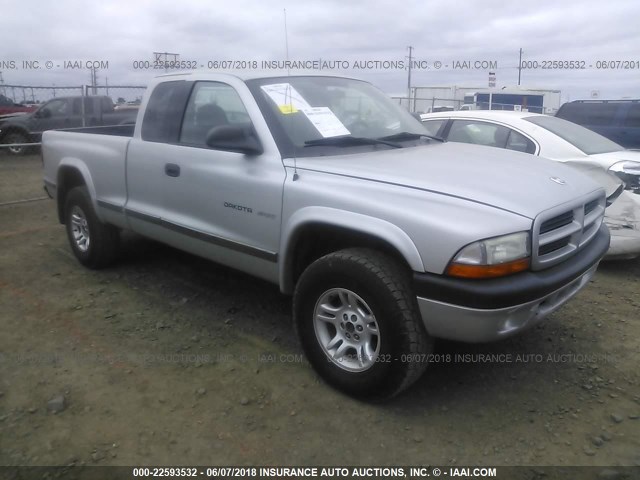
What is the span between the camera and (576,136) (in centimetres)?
584

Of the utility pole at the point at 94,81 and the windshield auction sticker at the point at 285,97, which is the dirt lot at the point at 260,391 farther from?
the utility pole at the point at 94,81

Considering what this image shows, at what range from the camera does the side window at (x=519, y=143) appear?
18.5ft

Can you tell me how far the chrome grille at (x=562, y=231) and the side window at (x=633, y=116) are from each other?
26.4ft

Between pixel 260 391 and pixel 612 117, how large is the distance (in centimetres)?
966

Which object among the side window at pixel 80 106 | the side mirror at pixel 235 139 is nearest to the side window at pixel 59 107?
the side window at pixel 80 106

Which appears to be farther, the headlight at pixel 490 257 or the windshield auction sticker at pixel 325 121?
the windshield auction sticker at pixel 325 121

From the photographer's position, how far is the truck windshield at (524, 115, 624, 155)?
5617mm

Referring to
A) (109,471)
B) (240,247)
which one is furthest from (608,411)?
(109,471)

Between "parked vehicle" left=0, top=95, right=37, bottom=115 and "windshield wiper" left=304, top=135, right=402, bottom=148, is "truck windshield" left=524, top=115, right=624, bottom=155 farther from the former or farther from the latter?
"parked vehicle" left=0, top=95, right=37, bottom=115

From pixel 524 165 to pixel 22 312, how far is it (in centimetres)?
381

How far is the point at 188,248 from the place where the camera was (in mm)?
4043

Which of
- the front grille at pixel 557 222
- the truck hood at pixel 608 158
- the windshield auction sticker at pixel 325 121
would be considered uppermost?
the windshield auction sticker at pixel 325 121

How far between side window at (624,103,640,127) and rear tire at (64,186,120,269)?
363 inches

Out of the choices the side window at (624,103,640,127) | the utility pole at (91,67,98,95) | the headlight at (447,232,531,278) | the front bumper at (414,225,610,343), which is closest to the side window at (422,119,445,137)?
the front bumper at (414,225,610,343)
